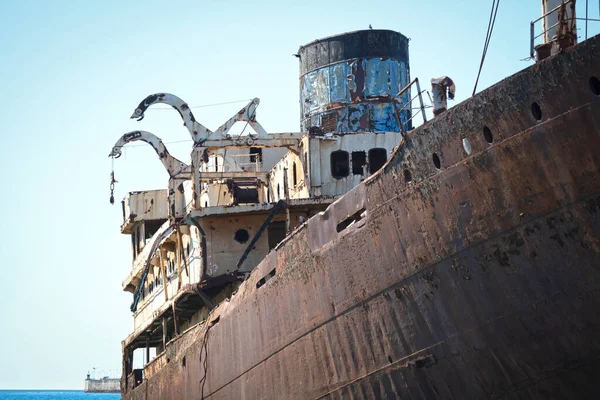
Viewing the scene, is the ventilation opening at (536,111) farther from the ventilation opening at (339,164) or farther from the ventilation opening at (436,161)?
the ventilation opening at (339,164)

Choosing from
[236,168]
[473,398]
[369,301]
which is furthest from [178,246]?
[473,398]

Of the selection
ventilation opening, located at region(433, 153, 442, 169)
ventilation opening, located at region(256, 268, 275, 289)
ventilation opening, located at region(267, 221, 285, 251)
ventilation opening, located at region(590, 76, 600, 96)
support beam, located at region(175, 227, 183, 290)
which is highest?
support beam, located at region(175, 227, 183, 290)

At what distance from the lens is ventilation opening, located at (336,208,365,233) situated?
12914 millimetres

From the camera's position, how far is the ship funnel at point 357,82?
21734mm

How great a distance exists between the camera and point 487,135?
10617 mm

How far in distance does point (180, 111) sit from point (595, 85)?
13533mm

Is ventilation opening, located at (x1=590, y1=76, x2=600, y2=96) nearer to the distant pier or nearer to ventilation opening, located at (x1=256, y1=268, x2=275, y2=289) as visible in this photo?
ventilation opening, located at (x1=256, y1=268, x2=275, y2=289)

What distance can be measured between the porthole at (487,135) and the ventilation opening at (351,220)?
8.46 feet

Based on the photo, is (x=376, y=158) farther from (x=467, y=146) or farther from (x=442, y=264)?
(x=467, y=146)

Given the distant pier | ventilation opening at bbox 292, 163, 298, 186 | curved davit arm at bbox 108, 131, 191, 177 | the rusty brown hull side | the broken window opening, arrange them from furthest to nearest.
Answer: the distant pier < the broken window opening < curved davit arm at bbox 108, 131, 191, 177 < ventilation opening at bbox 292, 163, 298, 186 < the rusty brown hull side

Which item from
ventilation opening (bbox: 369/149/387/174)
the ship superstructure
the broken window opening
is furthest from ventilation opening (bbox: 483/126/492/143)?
the broken window opening

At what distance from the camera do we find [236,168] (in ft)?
80.9

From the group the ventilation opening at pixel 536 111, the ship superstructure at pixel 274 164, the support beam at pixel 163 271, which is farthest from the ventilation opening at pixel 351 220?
the support beam at pixel 163 271

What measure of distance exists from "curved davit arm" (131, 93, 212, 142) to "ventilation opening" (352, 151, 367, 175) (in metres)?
3.42
